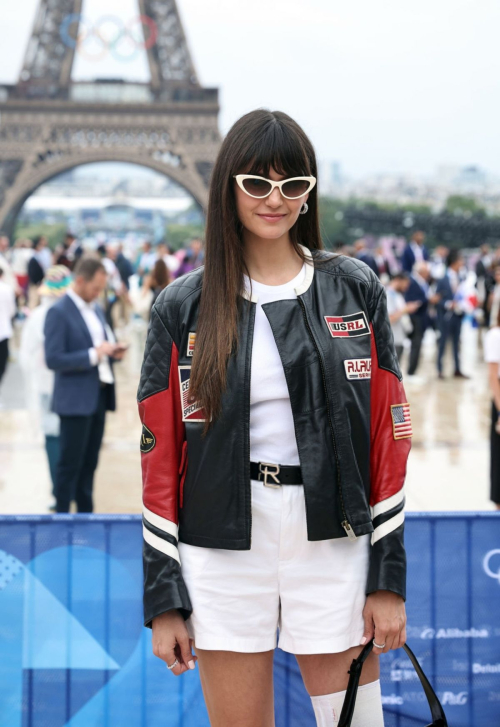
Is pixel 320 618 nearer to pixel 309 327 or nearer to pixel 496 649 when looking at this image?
pixel 309 327

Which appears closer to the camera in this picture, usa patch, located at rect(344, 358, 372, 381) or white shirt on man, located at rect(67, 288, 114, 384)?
usa patch, located at rect(344, 358, 372, 381)

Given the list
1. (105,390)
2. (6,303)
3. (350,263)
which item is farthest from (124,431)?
(350,263)

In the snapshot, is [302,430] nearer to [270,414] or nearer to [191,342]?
[270,414]

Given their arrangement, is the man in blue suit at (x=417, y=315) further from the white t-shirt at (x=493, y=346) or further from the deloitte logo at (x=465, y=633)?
the deloitte logo at (x=465, y=633)

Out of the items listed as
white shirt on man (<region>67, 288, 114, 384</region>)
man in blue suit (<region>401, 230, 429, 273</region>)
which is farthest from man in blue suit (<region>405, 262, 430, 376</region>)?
white shirt on man (<region>67, 288, 114, 384</region>)

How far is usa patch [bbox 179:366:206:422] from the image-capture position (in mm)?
1833

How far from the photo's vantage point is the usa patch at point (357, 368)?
5.99 feet

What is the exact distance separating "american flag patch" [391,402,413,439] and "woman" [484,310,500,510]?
3.14m

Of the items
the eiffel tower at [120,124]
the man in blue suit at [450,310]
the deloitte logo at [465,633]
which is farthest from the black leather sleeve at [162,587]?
the eiffel tower at [120,124]

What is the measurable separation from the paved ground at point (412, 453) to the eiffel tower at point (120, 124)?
29.6m

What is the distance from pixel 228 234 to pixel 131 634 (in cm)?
155

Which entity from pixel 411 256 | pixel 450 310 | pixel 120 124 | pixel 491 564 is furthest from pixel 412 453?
pixel 120 124

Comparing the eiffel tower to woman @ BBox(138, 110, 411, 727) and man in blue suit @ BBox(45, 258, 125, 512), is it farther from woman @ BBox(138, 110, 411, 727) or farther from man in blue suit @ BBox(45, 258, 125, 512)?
woman @ BBox(138, 110, 411, 727)

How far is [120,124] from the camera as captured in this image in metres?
42.6
